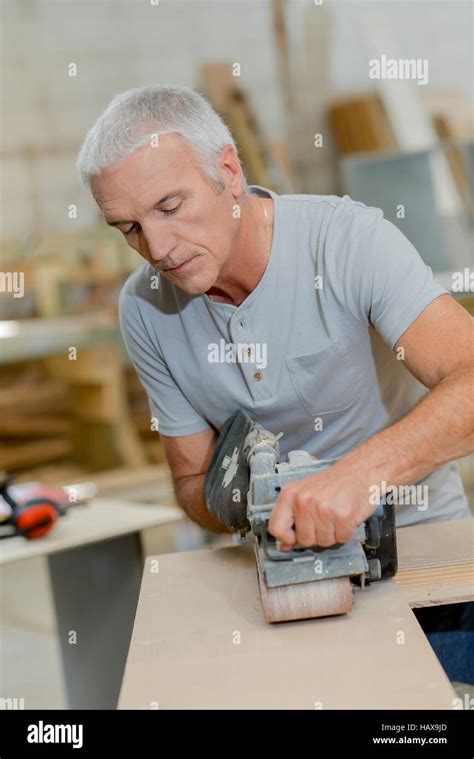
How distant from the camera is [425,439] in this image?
1.65 meters

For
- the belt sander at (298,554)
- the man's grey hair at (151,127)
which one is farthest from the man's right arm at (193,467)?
the man's grey hair at (151,127)

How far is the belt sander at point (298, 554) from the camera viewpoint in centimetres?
152

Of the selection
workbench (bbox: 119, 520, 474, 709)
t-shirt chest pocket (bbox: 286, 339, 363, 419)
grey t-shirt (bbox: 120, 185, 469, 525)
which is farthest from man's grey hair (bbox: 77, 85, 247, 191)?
workbench (bbox: 119, 520, 474, 709)

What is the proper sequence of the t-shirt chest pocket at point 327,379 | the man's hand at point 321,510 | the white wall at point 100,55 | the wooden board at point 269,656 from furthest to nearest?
the white wall at point 100,55, the t-shirt chest pocket at point 327,379, the man's hand at point 321,510, the wooden board at point 269,656

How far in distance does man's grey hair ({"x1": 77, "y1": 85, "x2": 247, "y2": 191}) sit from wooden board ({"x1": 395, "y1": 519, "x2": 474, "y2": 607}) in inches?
32.1

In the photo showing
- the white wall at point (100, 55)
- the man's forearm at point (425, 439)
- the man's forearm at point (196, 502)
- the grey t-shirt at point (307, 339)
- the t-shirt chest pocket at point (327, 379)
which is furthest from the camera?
the white wall at point (100, 55)

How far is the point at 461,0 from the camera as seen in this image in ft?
25.7

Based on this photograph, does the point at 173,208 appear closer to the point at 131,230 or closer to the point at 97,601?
the point at 131,230

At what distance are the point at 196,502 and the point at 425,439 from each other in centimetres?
73

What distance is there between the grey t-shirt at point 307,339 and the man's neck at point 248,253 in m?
0.03

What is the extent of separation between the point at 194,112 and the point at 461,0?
6775mm

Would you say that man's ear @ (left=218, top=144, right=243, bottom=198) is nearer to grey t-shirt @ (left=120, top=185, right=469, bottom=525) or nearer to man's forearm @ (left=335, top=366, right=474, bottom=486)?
grey t-shirt @ (left=120, top=185, right=469, bottom=525)

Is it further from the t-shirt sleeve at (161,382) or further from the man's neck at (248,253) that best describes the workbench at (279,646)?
the man's neck at (248,253)
